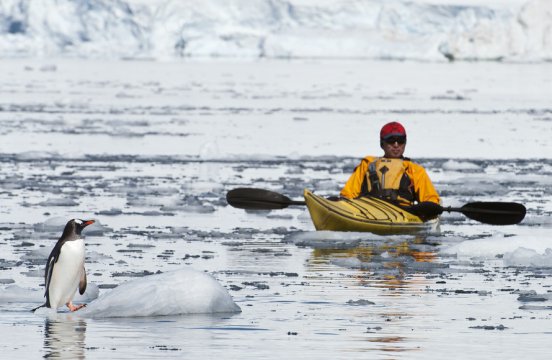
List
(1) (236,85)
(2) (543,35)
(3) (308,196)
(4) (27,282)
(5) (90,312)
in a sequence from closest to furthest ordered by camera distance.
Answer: (5) (90,312)
(4) (27,282)
(3) (308,196)
(1) (236,85)
(2) (543,35)

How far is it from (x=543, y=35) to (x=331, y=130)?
8997cm

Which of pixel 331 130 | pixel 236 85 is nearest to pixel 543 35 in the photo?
pixel 236 85

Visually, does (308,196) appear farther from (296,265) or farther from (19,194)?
(19,194)

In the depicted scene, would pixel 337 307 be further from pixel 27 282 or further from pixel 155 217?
pixel 155 217

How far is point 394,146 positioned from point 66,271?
506 centimetres

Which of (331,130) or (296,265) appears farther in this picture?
(331,130)

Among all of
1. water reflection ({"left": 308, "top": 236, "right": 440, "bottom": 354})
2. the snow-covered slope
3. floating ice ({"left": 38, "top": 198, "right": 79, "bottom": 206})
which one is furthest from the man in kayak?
the snow-covered slope

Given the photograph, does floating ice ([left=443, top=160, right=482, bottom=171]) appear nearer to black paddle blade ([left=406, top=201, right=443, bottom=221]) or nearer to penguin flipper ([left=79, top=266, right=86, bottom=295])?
black paddle blade ([left=406, top=201, right=443, bottom=221])

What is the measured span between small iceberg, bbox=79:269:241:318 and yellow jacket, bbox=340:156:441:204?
482 cm

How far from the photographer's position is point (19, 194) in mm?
15812

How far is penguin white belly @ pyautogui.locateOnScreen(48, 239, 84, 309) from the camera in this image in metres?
7.89

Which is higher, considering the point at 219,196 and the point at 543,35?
the point at 543,35

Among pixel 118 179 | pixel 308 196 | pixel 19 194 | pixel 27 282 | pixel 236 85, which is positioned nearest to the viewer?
pixel 27 282

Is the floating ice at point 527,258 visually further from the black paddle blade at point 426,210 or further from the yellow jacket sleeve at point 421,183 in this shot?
the yellow jacket sleeve at point 421,183
